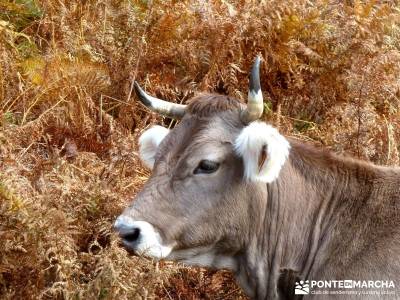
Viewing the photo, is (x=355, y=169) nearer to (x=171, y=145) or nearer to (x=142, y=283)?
(x=171, y=145)

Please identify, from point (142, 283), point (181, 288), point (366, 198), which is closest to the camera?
point (366, 198)

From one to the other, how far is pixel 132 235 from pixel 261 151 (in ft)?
3.52

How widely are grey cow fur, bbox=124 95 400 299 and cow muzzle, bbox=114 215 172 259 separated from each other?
0.21ft

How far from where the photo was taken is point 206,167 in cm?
582

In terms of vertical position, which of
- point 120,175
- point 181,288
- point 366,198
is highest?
point 366,198

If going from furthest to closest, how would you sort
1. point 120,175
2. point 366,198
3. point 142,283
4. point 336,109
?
point 336,109 → point 120,175 → point 142,283 → point 366,198

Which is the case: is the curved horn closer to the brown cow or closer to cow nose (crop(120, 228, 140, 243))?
the brown cow

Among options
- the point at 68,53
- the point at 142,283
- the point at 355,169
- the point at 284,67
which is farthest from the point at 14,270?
the point at 284,67

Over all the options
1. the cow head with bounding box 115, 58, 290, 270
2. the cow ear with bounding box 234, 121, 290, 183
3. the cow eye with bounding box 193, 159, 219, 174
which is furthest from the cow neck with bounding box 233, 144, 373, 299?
the cow eye with bounding box 193, 159, 219, 174

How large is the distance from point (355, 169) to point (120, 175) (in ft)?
8.39


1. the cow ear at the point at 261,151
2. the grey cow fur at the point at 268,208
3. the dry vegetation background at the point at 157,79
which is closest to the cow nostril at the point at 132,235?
the grey cow fur at the point at 268,208

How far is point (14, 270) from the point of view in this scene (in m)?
6.43

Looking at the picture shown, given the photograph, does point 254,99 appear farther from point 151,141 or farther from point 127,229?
point 127,229

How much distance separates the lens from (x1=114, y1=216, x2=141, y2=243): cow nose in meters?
5.51
